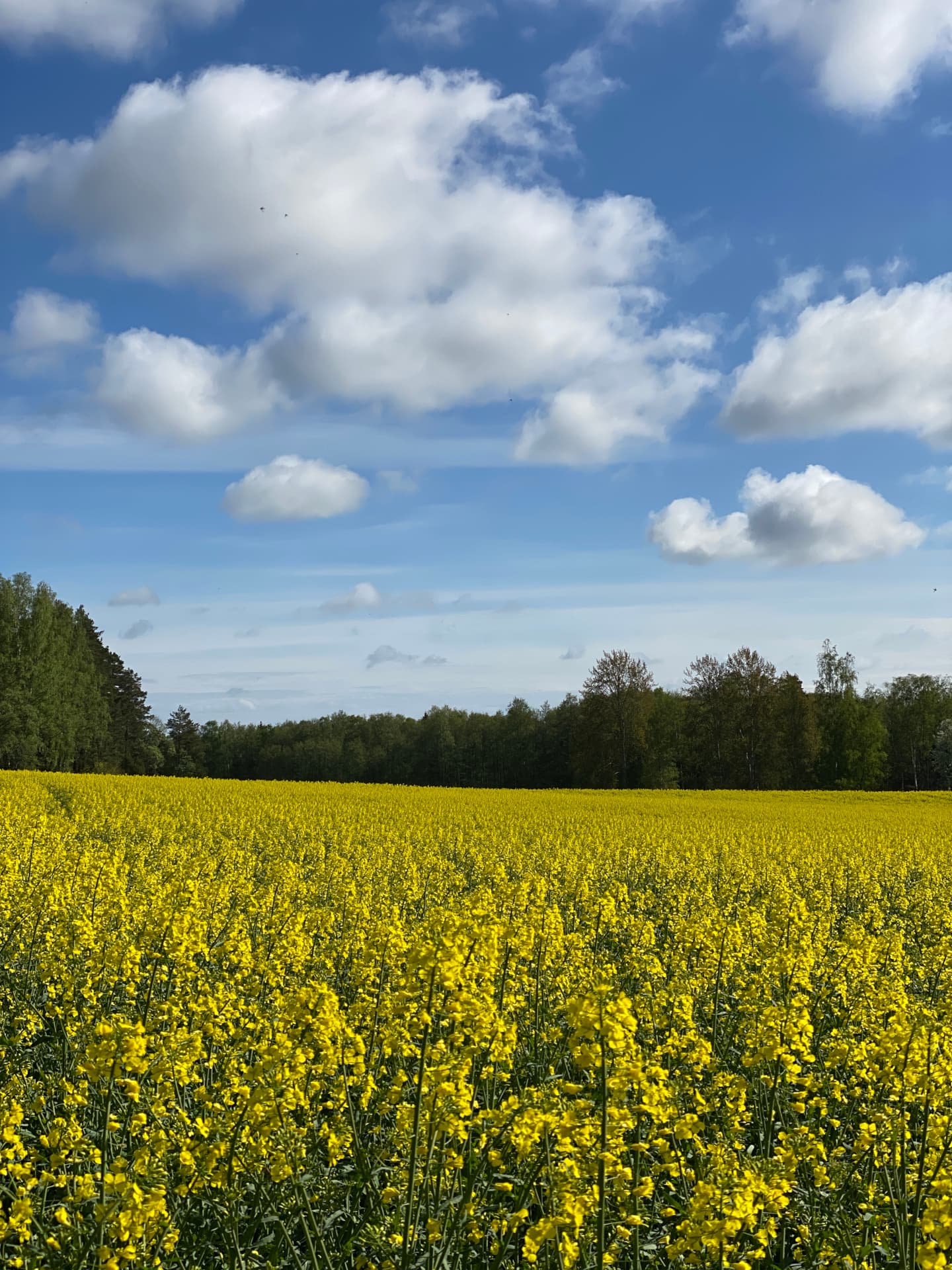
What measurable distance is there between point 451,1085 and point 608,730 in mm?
62328

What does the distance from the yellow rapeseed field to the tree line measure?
55512 millimetres

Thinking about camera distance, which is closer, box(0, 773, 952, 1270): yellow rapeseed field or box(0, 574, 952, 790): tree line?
box(0, 773, 952, 1270): yellow rapeseed field

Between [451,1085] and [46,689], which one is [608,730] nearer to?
[46,689]

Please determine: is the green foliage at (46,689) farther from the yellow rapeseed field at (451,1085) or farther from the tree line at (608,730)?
the yellow rapeseed field at (451,1085)

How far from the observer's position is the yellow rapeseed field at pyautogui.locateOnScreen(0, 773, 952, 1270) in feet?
11.7

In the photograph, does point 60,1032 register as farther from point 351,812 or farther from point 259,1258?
point 351,812

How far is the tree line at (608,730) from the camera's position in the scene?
62125 millimetres

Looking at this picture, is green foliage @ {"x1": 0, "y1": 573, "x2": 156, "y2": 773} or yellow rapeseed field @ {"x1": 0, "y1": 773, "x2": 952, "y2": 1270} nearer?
yellow rapeseed field @ {"x1": 0, "y1": 773, "x2": 952, "y2": 1270}

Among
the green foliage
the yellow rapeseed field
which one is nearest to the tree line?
the green foliage

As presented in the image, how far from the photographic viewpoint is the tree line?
62125 millimetres

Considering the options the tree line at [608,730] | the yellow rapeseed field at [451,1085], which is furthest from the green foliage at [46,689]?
the yellow rapeseed field at [451,1085]

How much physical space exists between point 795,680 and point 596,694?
14.6 m

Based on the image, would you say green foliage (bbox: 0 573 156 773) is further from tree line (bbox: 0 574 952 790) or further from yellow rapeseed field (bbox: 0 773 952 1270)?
yellow rapeseed field (bbox: 0 773 952 1270)

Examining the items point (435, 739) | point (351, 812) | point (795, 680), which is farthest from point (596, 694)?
point (351, 812)
